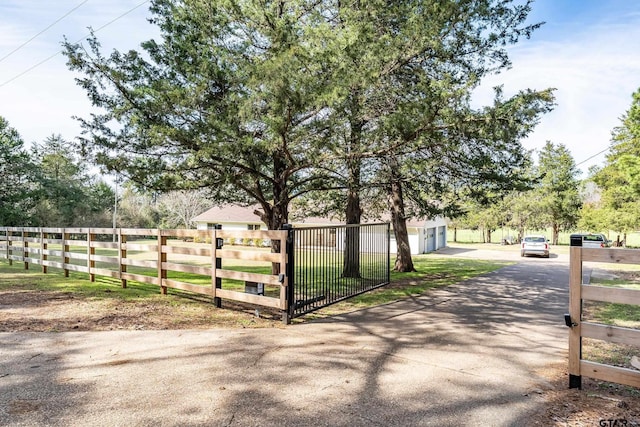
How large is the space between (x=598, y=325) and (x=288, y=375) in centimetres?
283

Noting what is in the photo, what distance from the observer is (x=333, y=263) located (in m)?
8.65

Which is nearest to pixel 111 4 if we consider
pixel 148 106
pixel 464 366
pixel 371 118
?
pixel 148 106

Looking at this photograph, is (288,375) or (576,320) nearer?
(576,320)

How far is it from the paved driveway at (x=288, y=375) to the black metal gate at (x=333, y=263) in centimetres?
78

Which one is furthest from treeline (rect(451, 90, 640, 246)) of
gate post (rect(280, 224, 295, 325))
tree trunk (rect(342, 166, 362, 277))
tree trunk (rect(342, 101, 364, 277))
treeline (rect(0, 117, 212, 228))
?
treeline (rect(0, 117, 212, 228))

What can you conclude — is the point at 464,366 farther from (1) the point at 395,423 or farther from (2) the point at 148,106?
(2) the point at 148,106

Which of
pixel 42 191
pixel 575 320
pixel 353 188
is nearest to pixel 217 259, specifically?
pixel 353 188

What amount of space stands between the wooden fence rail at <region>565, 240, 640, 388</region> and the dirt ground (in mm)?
184

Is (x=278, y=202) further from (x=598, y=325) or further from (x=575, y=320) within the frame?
(x=598, y=325)

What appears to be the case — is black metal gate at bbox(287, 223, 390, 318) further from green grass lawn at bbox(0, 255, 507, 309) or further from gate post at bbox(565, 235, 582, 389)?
gate post at bbox(565, 235, 582, 389)

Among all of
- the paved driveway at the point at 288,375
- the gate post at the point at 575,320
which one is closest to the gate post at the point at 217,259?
the paved driveway at the point at 288,375

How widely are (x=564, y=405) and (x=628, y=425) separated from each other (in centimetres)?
44

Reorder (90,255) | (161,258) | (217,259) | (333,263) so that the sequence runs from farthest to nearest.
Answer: (90,255), (333,263), (161,258), (217,259)

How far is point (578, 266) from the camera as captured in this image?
11.5 ft
